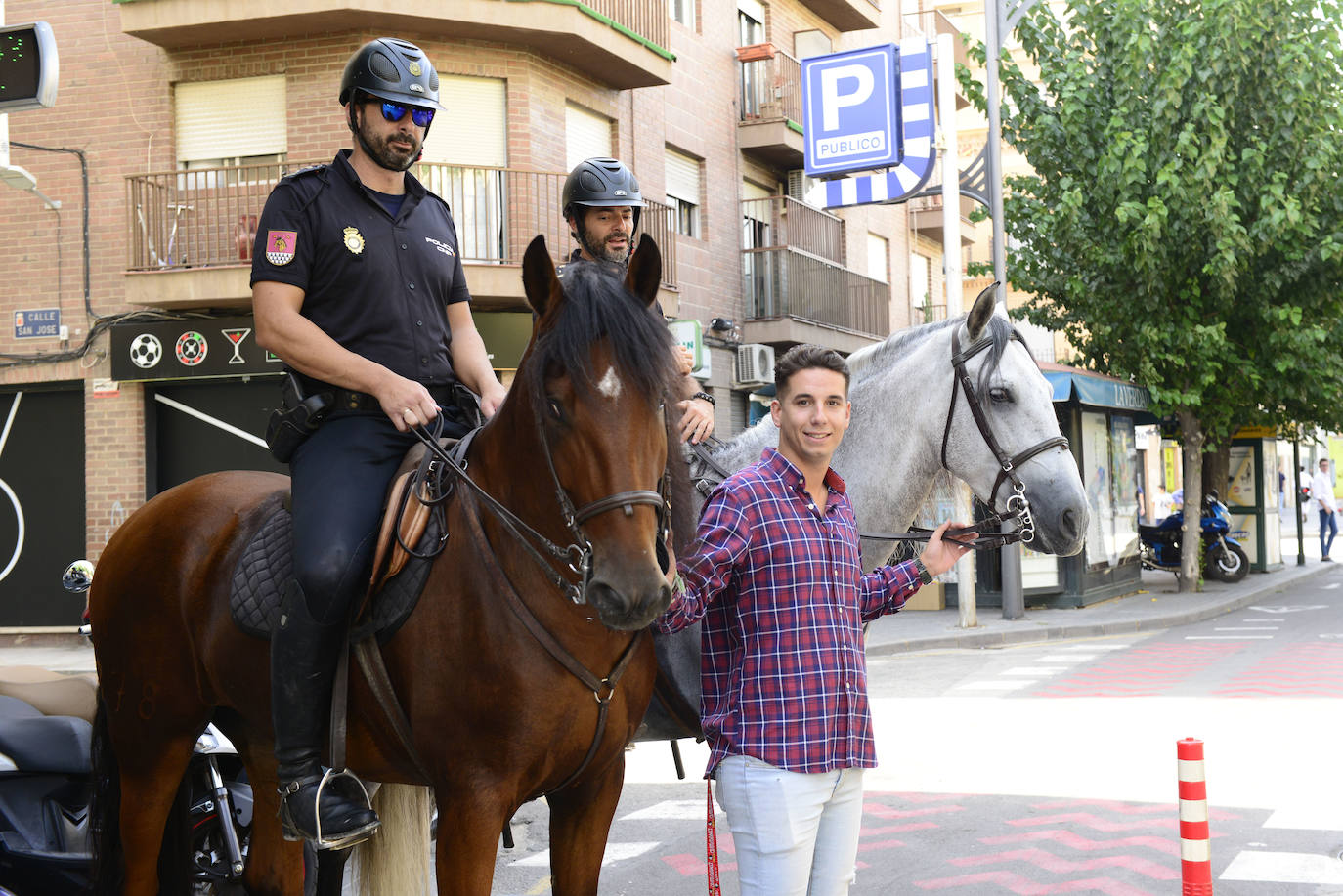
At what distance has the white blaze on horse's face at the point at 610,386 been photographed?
2754 mm

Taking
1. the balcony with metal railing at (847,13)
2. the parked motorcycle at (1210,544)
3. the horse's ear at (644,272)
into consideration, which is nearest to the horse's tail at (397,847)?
the horse's ear at (644,272)

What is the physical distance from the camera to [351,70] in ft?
11.7

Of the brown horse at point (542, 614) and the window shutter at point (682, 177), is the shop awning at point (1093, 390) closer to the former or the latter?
the window shutter at point (682, 177)

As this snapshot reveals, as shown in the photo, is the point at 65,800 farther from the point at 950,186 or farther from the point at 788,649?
the point at 950,186

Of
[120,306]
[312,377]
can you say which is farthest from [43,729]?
[120,306]

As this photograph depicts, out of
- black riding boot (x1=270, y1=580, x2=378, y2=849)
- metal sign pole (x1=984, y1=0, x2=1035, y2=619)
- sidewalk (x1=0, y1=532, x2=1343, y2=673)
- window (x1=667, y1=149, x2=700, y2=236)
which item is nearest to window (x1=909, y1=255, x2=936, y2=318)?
window (x1=667, y1=149, x2=700, y2=236)

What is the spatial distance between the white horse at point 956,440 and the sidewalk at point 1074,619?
30.1 ft

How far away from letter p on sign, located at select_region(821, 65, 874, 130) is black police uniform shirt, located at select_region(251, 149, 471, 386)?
14.0m

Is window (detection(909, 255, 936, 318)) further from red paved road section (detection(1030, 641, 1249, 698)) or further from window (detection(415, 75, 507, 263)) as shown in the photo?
red paved road section (detection(1030, 641, 1249, 698))

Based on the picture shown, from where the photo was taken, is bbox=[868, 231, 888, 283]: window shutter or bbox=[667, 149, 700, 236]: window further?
bbox=[868, 231, 888, 283]: window shutter

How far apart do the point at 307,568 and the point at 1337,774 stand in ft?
21.6

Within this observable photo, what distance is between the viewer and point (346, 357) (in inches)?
133

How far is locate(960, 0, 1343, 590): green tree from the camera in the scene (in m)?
18.1

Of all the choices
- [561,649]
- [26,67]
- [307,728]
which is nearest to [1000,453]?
[561,649]
